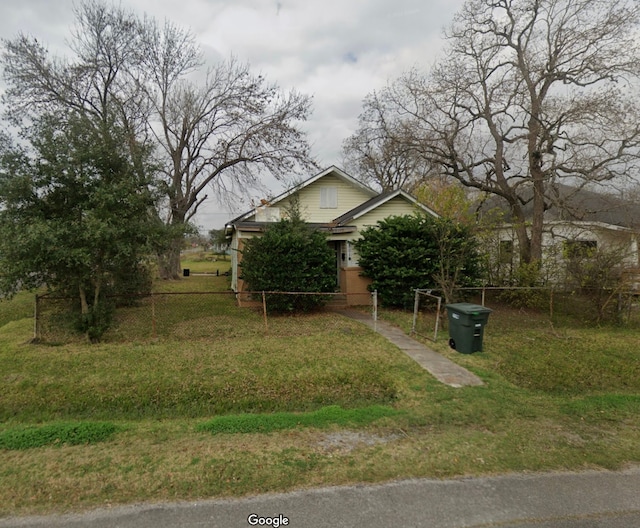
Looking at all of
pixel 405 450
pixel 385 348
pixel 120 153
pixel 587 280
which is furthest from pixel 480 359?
pixel 120 153

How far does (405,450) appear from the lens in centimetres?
353

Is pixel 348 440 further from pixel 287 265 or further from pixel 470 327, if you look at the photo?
pixel 287 265

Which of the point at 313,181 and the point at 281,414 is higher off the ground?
the point at 313,181

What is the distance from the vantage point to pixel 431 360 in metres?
6.70

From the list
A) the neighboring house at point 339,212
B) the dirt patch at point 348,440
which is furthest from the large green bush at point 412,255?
the dirt patch at point 348,440

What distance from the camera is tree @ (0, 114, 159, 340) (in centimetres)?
683

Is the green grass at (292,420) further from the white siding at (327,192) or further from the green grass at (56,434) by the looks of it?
→ the white siding at (327,192)

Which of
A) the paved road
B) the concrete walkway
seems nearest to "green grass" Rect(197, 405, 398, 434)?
the paved road

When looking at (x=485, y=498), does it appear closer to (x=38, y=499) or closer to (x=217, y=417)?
(x=217, y=417)

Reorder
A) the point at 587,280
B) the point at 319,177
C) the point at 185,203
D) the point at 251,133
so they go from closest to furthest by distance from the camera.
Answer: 1. the point at 587,280
2. the point at 319,177
3. the point at 251,133
4. the point at 185,203

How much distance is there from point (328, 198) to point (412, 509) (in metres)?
14.1

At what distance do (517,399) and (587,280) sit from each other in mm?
7255

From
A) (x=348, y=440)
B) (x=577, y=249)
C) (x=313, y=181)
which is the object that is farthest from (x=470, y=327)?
(x=313, y=181)

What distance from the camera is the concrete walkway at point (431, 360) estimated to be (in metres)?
5.66
